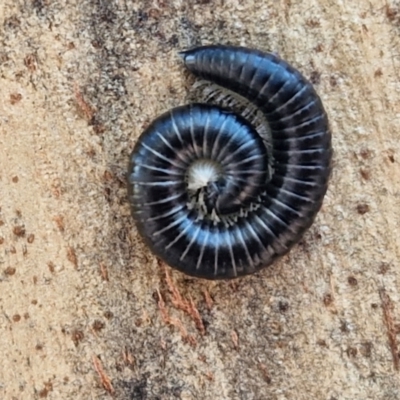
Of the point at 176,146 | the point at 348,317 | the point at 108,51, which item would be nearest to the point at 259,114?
the point at 176,146

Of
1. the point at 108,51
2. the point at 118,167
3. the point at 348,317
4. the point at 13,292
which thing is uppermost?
the point at 108,51

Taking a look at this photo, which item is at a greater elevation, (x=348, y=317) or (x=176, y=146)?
(x=176, y=146)

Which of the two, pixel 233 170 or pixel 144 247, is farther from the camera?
pixel 144 247

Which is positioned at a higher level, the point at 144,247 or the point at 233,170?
the point at 233,170

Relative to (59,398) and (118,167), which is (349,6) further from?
(59,398)
